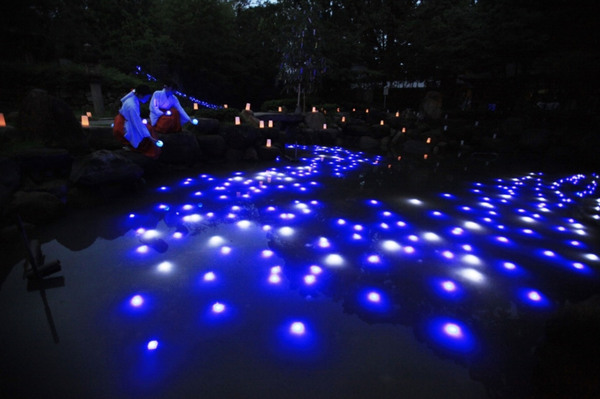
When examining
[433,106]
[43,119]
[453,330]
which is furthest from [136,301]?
[433,106]

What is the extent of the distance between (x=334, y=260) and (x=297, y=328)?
1168 millimetres

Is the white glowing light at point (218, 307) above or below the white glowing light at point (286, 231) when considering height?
below

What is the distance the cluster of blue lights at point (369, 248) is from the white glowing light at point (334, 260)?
0.01 metres

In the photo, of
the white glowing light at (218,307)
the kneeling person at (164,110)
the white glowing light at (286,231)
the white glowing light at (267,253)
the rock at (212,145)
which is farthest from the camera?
the rock at (212,145)

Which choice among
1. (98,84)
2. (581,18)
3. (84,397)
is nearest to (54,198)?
(84,397)

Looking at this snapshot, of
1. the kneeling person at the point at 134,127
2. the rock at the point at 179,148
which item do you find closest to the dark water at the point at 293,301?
the kneeling person at the point at 134,127

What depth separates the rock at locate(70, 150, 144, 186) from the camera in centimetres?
486

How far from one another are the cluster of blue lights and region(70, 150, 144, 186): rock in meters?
0.64

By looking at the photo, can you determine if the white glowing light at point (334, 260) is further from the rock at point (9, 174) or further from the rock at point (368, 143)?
the rock at point (368, 143)

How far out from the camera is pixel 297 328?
7.84ft

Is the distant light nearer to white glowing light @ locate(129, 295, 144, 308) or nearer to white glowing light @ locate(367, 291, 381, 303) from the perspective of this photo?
white glowing light @ locate(129, 295, 144, 308)

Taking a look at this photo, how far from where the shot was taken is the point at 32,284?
278cm

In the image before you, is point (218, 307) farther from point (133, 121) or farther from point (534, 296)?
point (133, 121)

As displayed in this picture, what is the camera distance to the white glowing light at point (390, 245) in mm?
3758
